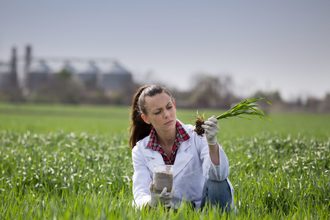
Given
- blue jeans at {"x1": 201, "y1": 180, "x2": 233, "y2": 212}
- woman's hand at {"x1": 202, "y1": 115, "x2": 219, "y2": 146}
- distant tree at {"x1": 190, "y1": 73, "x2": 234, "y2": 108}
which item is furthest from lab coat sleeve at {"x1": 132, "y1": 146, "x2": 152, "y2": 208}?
distant tree at {"x1": 190, "y1": 73, "x2": 234, "y2": 108}

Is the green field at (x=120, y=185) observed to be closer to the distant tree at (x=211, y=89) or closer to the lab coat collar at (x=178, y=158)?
the lab coat collar at (x=178, y=158)

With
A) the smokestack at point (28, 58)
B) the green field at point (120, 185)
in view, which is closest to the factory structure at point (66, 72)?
the smokestack at point (28, 58)

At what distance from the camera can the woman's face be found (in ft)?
14.9

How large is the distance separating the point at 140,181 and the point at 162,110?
703mm

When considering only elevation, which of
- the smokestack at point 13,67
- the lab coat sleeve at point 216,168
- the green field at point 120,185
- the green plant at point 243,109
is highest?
the smokestack at point 13,67

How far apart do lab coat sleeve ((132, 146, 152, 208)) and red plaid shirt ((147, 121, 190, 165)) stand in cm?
17

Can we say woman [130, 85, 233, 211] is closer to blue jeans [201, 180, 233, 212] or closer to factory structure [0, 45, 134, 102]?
blue jeans [201, 180, 233, 212]

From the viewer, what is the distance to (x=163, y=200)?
13.4ft

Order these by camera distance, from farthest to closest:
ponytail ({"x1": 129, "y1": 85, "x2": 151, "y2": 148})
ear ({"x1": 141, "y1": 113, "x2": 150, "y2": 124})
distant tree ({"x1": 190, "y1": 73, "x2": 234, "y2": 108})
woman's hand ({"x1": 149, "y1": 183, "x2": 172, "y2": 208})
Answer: distant tree ({"x1": 190, "y1": 73, "x2": 234, "y2": 108}) < ponytail ({"x1": 129, "y1": 85, "x2": 151, "y2": 148}) < ear ({"x1": 141, "y1": 113, "x2": 150, "y2": 124}) < woman's hand ({"x1": 149, "y1": 183, "x2": 172, "y2": 208})

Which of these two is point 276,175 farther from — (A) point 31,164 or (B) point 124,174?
(A) point 31,164

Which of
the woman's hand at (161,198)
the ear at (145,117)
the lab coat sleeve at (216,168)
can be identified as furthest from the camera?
the ear at (145,117)

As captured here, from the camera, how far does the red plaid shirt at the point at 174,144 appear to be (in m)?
4.67

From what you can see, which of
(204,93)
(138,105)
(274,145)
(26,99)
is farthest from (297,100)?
(138,105)

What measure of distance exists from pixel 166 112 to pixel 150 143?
0.43 metres
